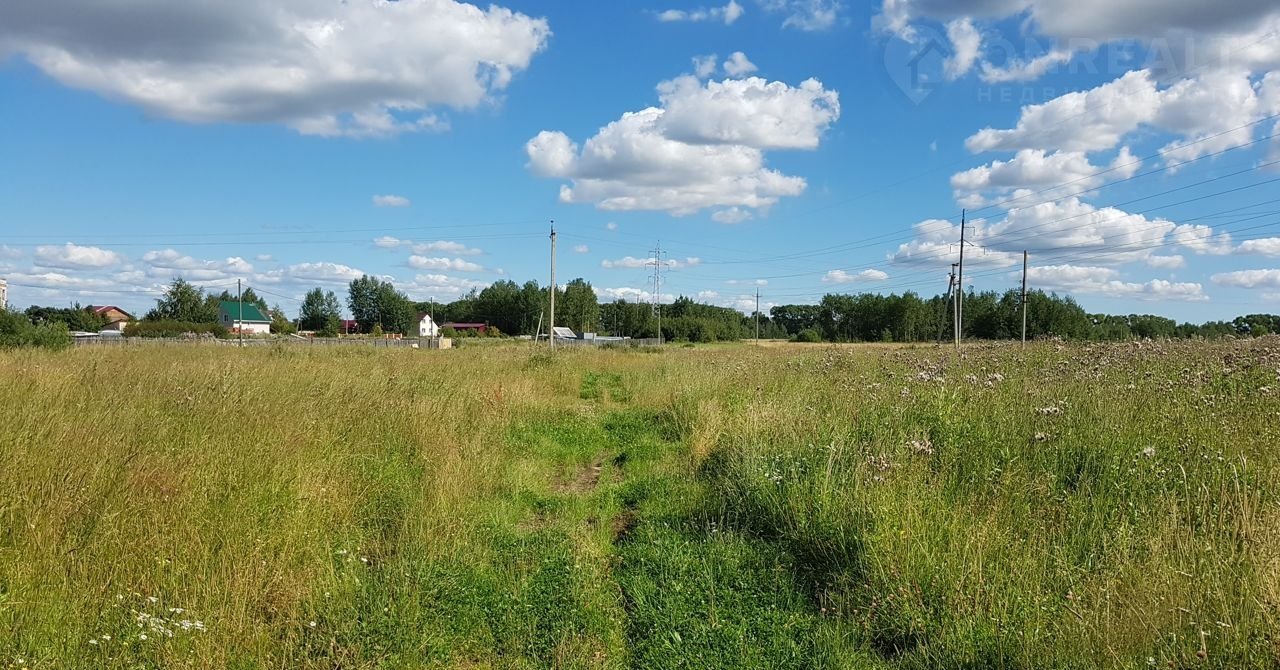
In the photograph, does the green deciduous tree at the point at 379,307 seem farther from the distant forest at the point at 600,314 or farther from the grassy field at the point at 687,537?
the grassy field at the point at 687,537

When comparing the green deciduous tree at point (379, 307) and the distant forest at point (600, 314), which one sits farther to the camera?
the green deciduous tree at point (379, 307)

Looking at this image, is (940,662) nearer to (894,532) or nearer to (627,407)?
(894,532)

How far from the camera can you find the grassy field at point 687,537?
3383 millimetres

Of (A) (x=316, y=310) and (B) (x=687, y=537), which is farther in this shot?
(A) (x=316, y=310)

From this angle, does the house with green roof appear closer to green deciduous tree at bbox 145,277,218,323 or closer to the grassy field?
green deciduous tree at bbox 145,277,218,323

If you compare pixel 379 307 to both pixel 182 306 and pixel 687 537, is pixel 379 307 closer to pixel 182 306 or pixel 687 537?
pixel 182 306

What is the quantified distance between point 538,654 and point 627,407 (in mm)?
11037

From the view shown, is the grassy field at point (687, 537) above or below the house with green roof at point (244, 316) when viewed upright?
below

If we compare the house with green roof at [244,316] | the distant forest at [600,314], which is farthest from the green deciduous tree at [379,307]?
the house with green roof at [244,316]

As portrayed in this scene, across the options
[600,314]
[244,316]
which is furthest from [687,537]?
[600,314]

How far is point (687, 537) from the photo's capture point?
556cm

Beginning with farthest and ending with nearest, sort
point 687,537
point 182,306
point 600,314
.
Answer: point 600,314 → point 182,306 → point 687,537

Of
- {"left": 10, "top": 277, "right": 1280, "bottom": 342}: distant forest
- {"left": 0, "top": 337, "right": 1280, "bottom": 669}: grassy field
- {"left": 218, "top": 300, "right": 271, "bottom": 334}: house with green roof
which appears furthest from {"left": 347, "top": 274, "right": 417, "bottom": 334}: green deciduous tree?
→ {"left": 0, "top": 337, "right": 1280, "bottom": 669}: grassy field

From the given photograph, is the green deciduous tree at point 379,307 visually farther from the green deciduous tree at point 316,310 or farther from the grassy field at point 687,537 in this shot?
the grassy field at point 687,537
